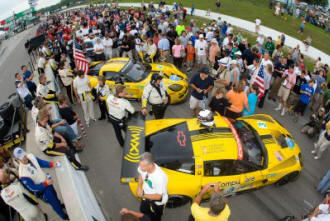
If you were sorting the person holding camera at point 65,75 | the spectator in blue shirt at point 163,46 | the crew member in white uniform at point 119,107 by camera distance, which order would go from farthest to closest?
1. the spectator in blue shirt at point 163,46
2. the person holding camera at point 65,75
3. the crew member in white uniform at point 119,107

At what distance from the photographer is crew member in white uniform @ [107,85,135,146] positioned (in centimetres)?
542

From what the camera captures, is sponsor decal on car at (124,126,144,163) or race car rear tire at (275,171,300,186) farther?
race car rear tire at (275,171,300,186)

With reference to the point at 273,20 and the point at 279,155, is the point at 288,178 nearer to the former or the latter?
the point at 279,155

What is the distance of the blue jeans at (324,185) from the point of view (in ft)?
17.0

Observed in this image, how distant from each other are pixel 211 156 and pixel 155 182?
1559mm

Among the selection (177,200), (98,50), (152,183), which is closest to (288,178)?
(177,200)

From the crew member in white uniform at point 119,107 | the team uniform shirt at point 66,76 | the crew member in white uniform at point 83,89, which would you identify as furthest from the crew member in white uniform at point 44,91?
the crew member in white uniform at point 119,107

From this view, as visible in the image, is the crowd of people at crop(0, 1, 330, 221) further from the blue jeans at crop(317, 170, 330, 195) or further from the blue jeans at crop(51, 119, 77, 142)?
the blue jeans at crop(317, 170, 330, 195)

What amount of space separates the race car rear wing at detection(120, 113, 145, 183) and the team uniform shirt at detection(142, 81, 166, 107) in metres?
0.48

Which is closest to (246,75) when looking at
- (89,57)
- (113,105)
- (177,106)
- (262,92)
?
(262,92)

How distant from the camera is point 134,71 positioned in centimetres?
842

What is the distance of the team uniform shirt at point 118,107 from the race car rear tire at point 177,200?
2.28m

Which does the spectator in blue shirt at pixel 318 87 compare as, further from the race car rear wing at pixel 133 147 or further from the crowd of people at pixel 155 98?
the race car rear wing at pixel 133 147

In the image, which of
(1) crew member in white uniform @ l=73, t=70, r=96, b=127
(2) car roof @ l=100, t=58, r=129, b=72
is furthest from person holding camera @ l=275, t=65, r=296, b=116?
(1) crew member in white uniform @ l=73, t=70, r=96, b=127
